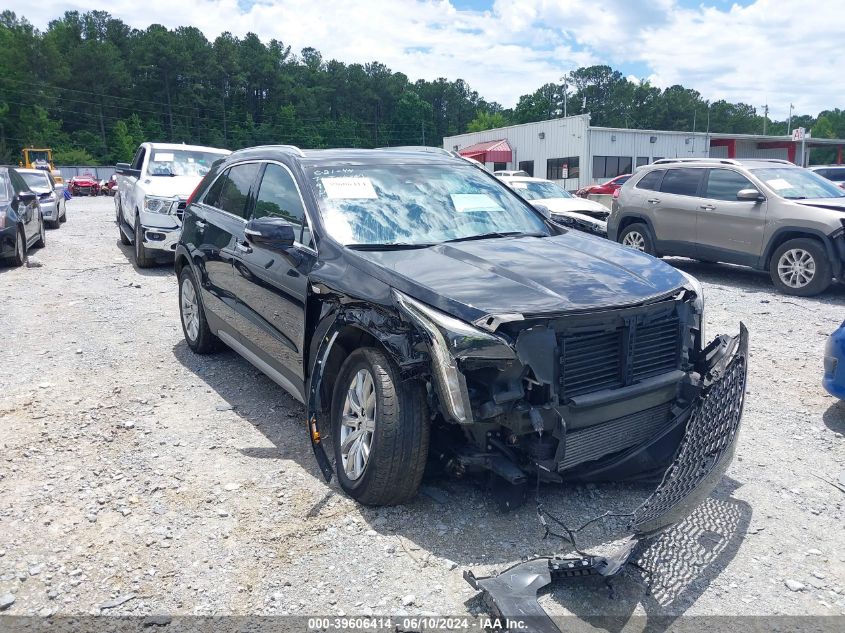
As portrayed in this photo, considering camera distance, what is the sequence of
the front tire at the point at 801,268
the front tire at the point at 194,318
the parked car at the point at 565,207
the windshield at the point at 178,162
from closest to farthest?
1. the front tire at the point at 194,318
2. the front tire at the point at 801,268
3. the windshield at the point at 178,162
4. the parked car at the point at 565,207

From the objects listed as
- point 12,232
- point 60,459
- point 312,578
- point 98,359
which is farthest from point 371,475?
point 12,232

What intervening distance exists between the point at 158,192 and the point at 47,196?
8009 millimetres

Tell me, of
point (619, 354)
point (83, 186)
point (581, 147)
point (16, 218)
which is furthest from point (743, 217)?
point (83, 186)

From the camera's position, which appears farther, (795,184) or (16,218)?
(16,218)

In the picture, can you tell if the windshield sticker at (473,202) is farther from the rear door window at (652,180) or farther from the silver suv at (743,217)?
the rear door window at (652,180)

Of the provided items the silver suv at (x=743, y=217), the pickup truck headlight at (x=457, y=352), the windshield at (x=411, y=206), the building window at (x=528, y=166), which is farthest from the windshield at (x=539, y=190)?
the building window at (x=528, y=166)

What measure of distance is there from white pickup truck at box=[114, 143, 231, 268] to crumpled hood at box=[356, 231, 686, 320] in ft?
24.2

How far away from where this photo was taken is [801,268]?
9.06 meters

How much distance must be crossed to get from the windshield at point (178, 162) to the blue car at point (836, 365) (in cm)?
1003

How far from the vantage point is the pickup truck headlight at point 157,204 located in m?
10.8

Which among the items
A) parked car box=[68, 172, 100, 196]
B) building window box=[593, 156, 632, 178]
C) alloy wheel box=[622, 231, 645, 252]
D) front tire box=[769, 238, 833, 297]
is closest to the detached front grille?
front tire box=[769, 238, 833, 297]

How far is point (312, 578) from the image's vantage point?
9.95 ft

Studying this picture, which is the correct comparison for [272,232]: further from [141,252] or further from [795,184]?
[795,184]

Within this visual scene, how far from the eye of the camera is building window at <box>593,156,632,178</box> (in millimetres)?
38719
